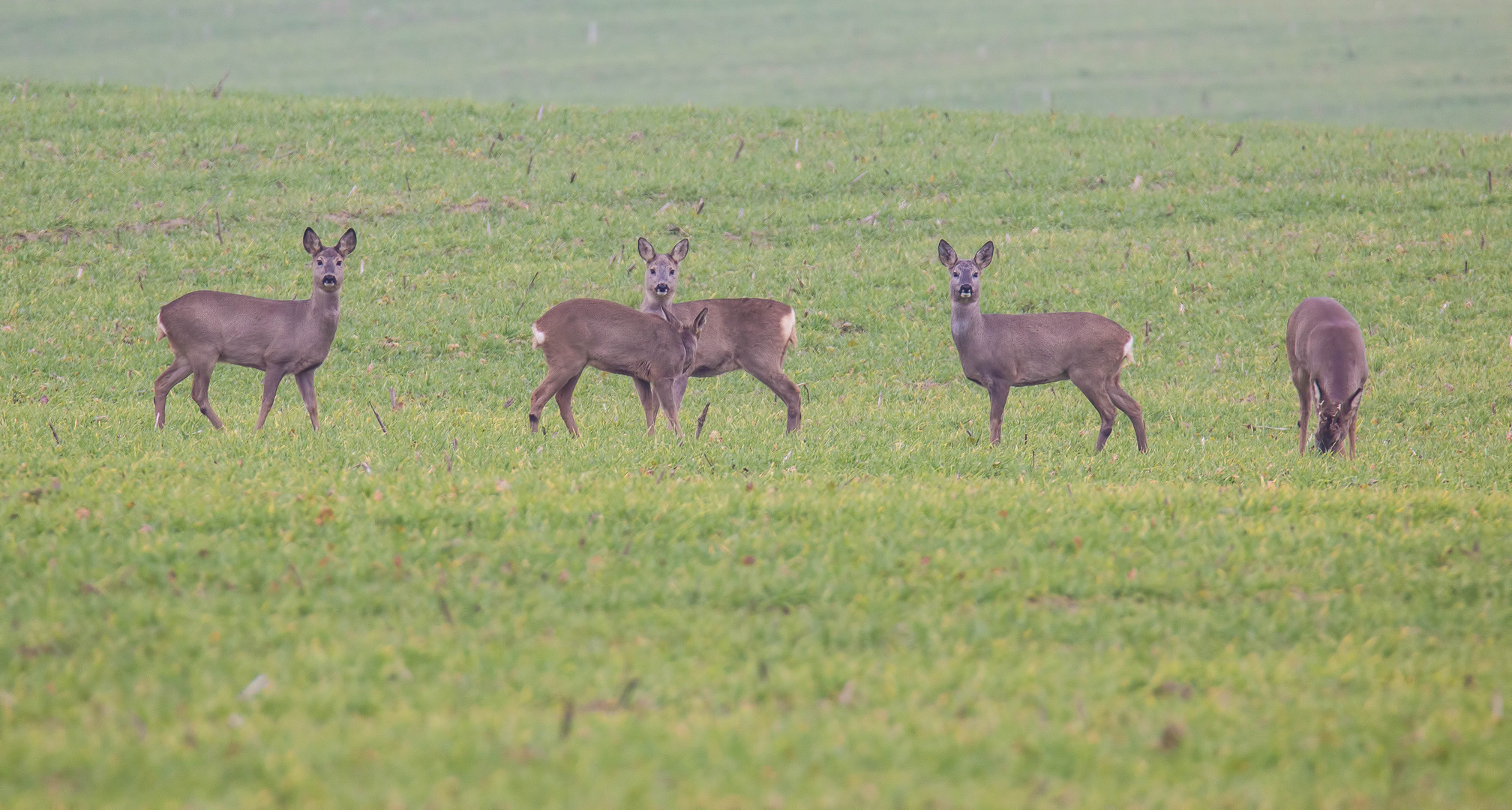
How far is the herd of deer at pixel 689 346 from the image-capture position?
39.6ft

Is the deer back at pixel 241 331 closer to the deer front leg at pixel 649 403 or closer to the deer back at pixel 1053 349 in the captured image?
the deer front leg at pixel 649 403

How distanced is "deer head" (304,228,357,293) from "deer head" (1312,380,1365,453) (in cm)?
840

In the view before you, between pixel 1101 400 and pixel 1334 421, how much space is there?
75.4 inches

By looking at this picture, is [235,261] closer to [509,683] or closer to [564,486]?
[564,486]

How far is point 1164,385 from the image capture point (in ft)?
50.0

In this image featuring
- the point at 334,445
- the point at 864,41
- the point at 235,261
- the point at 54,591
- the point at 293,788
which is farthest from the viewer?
the point at 864,41

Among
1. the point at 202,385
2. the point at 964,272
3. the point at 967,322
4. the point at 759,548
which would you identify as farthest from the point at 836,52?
the point at 759,548

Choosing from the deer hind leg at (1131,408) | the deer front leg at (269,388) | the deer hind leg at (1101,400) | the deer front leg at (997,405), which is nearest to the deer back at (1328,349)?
the deer hind leg at (1131,408)

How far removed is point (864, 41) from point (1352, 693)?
72484 millimetres

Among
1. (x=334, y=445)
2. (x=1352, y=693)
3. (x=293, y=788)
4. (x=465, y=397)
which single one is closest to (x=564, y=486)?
(x=334, y=445)

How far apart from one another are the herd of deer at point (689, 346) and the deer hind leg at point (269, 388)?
0.02m

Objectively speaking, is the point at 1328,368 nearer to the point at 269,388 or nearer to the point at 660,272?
the point at 660,272

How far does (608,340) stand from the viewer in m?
12.2

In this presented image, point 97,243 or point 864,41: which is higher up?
point 864,41
